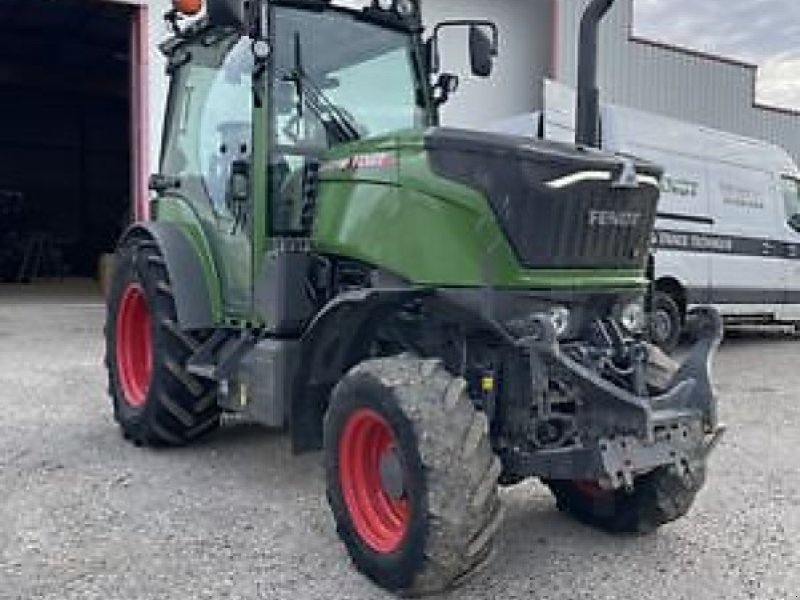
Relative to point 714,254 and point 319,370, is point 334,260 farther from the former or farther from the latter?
point 714,254

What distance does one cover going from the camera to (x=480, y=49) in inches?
200

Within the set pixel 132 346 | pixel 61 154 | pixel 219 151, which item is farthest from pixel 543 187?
pixel 61 154

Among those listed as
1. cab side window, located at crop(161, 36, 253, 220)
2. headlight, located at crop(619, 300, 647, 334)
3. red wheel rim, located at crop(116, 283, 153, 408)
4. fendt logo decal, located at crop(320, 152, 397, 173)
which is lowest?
red wheel rim, located at crop(116, 283, 153, 408)

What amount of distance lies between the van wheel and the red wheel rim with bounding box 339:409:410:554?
6.34m

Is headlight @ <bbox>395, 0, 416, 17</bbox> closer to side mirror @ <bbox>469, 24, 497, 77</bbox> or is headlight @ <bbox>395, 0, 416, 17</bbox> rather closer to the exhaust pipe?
side mirror @ <bbox>469, 24, 497, 77</bbox>

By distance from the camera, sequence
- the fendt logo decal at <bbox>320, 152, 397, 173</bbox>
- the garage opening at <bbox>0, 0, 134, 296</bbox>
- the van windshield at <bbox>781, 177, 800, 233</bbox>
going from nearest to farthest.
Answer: the fendt logo decal at <bbox>320, 152, 397, 173</bbox> < the van windshield at <bbox>781, 177, 800, 233</bbox> < the garage opening at <bbox>0, 0, 134, 296</bbox>

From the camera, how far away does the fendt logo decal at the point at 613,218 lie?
3871mm

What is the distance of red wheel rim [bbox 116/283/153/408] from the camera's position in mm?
5996

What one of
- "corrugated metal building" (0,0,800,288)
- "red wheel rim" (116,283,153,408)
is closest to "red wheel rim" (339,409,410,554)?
"red wheel rim" (116,283,153,408)

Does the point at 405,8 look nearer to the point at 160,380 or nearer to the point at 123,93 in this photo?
the point at 160,380

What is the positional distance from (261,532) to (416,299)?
130 cm

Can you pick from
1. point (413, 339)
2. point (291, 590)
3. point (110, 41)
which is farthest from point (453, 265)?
point (110, 41)

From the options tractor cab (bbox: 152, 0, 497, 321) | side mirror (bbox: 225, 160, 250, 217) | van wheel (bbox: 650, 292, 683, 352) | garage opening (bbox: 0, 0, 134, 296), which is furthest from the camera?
garage opening (bbox: 0, 0, 134, 296)

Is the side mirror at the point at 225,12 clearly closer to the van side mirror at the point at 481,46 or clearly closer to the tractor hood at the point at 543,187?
the tractor hood at the point at 543,187
